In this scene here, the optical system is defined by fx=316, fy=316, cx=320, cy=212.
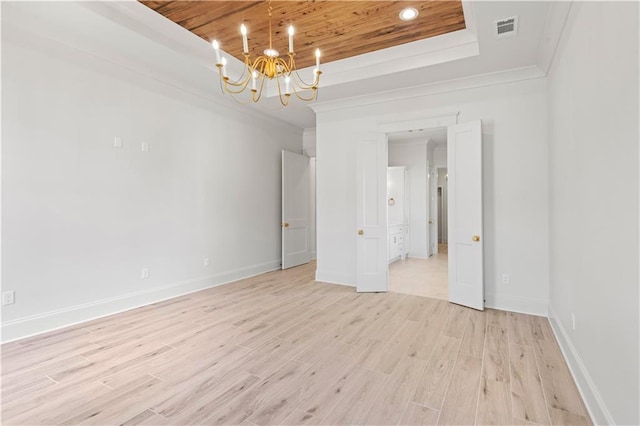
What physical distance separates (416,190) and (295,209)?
3.39m

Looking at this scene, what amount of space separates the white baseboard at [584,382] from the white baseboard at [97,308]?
443 cm

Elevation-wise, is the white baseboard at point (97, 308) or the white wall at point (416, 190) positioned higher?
the white wall at point (416, 190)

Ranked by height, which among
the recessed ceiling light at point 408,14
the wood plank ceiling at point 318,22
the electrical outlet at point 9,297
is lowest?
the electrical outlet at point 9,297

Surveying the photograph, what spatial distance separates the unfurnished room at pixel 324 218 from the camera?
1.94 meters

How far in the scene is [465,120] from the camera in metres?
4.26

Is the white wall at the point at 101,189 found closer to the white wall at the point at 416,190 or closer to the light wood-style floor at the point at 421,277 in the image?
the light wood-style floor at the point at 421,277

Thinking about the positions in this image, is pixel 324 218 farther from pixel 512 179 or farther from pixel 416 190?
pixel 416 190

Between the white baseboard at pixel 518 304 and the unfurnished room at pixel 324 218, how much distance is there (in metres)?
0.02

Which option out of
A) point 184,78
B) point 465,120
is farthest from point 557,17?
point 184,78

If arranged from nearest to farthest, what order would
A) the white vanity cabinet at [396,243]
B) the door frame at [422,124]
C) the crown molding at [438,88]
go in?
the crown molding at [438,88], the door frame at [422,124], the white vanity cabinet at [396,243]

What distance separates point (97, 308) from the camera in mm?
3578

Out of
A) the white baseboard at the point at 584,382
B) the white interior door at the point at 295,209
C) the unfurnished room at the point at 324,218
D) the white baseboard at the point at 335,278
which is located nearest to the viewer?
the white baseboard at the point at 584,382

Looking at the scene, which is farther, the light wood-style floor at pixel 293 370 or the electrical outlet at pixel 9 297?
the electrical outlet at pixel 9 297

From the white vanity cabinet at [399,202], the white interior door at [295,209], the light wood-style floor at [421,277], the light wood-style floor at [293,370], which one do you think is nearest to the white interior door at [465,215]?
the light wood-style floor at [293,370]
